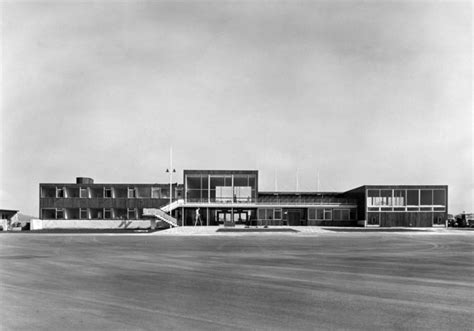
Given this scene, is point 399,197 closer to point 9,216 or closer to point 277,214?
point 277,214

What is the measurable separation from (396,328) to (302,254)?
15.1 meters

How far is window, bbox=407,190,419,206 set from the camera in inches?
2894

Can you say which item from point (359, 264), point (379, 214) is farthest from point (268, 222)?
point (359, 264)

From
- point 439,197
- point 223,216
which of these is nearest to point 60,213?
point 223,216

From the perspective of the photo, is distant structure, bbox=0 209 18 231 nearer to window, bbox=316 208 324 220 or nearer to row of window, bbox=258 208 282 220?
row of window, bbox=258 208 282 220

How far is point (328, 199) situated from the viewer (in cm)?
7862

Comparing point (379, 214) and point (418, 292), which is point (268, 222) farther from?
point (418, 292)

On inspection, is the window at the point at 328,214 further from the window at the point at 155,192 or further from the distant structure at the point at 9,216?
the distant structure at the point at 9,216

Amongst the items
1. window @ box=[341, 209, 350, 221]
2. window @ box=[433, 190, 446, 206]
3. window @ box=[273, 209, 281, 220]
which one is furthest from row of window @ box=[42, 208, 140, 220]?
window @ box=[433, 190, 446, 206]

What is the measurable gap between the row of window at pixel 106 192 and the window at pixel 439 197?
39.5 meters

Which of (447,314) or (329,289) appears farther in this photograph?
(329,289)

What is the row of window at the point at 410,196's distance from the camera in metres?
73.2

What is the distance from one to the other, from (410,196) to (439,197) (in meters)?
4.11

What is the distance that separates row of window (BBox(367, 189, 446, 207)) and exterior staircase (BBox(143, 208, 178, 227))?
2897 centimetres
